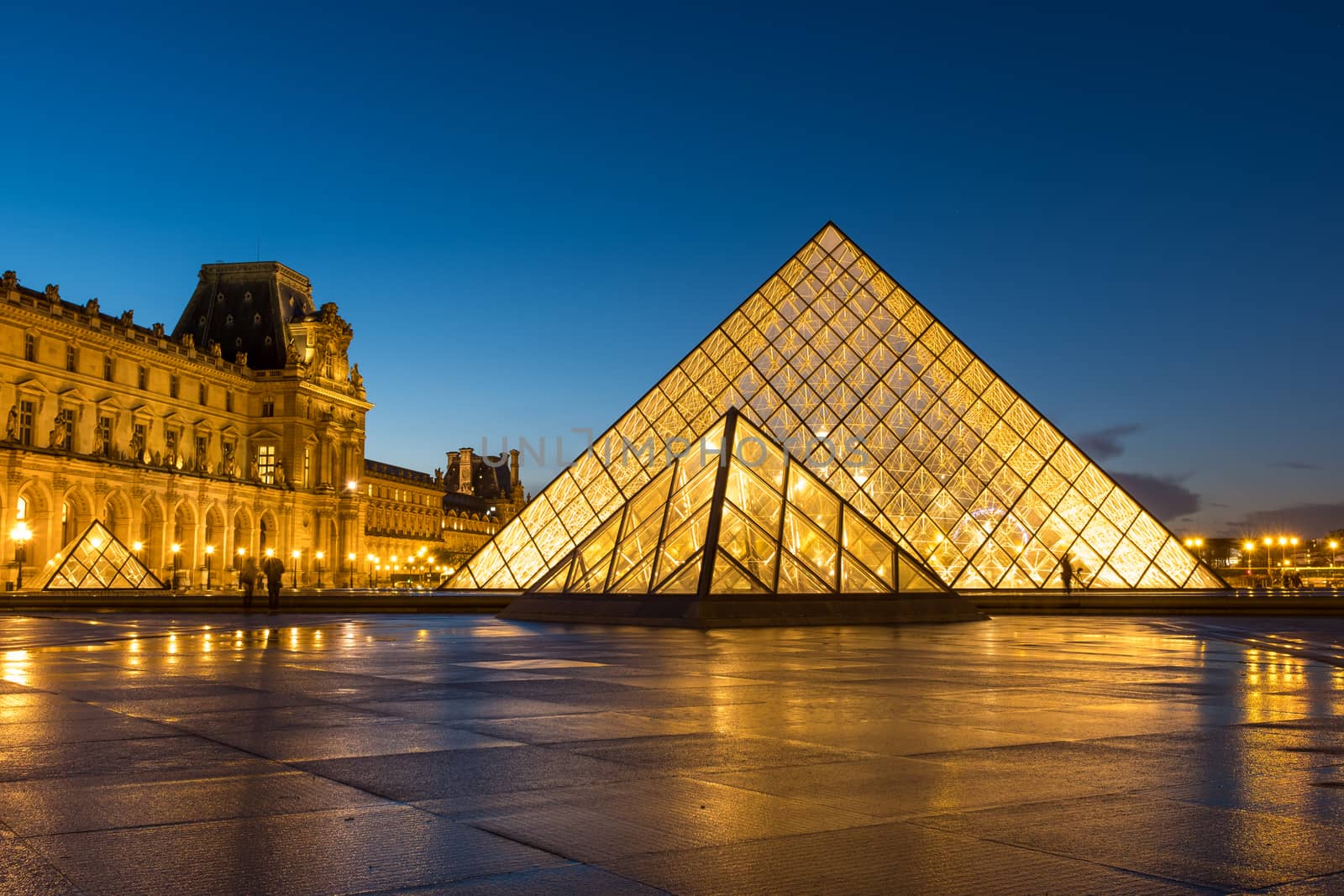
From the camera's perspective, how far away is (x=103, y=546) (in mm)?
41469

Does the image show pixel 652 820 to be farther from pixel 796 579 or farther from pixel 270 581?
pixel 270 581

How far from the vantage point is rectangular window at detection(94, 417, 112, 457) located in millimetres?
66688

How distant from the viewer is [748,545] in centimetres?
2022

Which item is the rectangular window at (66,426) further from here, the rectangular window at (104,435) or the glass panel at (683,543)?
the glass panel at (683,543)

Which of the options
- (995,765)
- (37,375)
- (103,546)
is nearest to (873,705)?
(995,765)

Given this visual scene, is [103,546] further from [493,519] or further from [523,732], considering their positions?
[493,519]

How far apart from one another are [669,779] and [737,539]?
15175 millimetres

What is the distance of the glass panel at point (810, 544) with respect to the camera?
2047cm

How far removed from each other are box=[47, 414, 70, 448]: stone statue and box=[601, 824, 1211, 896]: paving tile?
63.6 m

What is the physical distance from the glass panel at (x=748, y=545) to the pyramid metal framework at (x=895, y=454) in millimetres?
13751

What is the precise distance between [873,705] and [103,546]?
129ft

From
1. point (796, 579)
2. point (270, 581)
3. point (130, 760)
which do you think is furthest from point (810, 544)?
point (130, 760)

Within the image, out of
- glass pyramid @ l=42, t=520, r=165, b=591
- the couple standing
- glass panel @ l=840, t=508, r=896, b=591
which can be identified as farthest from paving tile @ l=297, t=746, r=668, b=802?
glass pyramid @ l=42, t=520, r=165, b=591

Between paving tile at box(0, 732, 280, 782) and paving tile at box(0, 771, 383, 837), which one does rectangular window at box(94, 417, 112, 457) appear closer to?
paving tile at box(0, 732, 280, 782)
